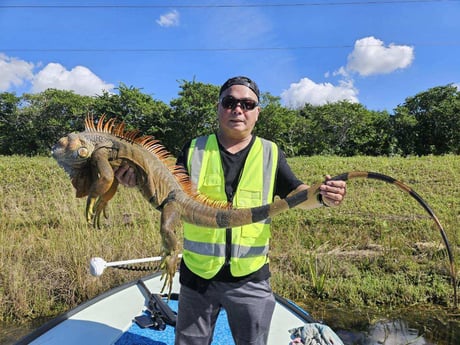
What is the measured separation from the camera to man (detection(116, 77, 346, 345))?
2.37 m

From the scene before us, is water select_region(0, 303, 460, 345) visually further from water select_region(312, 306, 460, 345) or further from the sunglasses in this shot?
the sunglasses

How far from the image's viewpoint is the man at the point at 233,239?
237 cm

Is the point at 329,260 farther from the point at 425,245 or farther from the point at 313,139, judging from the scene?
the point at 313,139

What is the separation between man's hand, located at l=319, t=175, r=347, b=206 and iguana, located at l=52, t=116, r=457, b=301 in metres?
0.06

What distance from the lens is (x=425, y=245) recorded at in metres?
6.87

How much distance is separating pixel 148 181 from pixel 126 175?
0.19 metres

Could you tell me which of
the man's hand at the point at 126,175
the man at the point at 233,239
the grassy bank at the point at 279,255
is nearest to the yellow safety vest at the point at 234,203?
the man at the point at 233,239

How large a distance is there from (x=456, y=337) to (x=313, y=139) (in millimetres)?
26803

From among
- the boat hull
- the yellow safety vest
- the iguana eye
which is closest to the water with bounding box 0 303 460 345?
the boat hull

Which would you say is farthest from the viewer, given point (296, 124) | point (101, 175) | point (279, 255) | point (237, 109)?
point (296, 124)

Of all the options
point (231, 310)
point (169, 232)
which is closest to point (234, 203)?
point (169, 232)

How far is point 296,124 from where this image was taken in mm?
31141

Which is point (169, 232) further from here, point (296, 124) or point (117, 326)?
point (296, 124)

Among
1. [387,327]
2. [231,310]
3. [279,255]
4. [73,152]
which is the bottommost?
[387,327]
